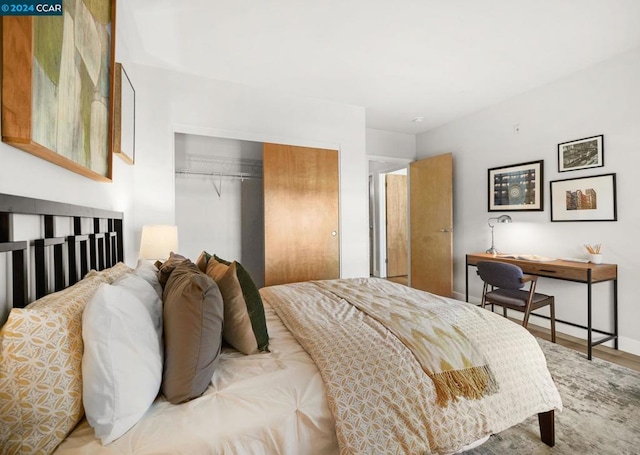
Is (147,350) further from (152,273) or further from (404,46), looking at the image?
(404,46)

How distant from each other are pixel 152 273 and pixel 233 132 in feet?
7.27

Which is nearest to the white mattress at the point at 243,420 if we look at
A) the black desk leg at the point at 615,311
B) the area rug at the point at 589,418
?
the area rug at the point at 589,418

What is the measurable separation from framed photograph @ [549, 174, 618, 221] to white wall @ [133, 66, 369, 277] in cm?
209

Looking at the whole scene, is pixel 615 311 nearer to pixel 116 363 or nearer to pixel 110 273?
pixel 116 363

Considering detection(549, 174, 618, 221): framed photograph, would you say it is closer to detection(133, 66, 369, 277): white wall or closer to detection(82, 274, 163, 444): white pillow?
detection(133, 66, 369, 277): white wall

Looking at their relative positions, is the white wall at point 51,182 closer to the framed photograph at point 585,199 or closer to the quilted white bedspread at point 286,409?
the quilted white bedspread at point 286,409

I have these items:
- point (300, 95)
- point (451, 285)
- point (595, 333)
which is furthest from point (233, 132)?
point (595, 333)

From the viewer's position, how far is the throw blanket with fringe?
119 cm

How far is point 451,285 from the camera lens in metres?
4.38

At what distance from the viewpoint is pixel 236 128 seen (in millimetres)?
3383

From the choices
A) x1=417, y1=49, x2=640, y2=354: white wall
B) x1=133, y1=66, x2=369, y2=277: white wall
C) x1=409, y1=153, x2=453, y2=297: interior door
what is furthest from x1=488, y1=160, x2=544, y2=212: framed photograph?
x1=133, y1=66, x2=369, y2=277: white wall

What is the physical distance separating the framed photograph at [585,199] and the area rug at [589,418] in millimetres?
1357

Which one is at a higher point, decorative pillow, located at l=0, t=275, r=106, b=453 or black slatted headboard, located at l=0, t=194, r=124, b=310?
black slatted headboard, located at l=0, t=194, r=124, b=310

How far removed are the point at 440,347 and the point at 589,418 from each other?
4.37 feet
